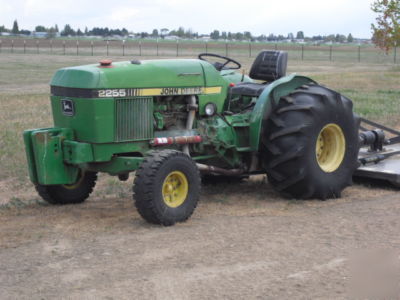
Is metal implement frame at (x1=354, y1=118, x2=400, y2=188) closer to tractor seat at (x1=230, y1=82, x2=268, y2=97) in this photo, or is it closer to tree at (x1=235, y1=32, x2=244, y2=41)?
tractor seat at (x1=230, y1=82, x2=268, y2=97)

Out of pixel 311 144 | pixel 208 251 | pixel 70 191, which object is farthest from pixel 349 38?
pixel 208 251

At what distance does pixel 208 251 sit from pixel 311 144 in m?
2.50

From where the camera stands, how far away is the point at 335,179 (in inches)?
318

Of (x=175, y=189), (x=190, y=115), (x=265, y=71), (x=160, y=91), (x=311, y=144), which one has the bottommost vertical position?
(x=175, y=189)

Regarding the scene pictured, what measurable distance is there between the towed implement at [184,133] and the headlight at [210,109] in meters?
0.02

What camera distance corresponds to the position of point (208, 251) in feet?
18.9

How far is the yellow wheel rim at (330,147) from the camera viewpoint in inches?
323

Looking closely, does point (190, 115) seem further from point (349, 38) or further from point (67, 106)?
point (349, 38)

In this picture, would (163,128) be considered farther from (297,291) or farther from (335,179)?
(297,291)

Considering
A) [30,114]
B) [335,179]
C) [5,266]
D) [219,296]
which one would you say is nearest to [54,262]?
[5,266]

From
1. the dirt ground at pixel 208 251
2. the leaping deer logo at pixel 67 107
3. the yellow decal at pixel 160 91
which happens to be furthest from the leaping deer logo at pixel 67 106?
the dirt ground at pixel 208 251

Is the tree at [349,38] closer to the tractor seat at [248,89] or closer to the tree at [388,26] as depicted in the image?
the tree at [388,26]

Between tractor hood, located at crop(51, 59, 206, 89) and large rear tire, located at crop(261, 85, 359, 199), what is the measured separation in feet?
3.53

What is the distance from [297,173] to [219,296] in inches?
128
